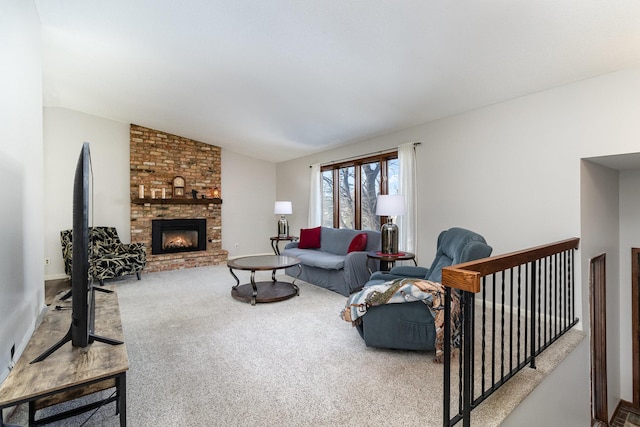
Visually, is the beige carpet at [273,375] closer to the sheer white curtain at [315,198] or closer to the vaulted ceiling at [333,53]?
the vaulted ceiling at [333,53]

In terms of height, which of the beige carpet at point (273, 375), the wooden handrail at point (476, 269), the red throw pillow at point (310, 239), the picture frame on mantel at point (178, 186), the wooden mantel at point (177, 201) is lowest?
the beige carpet at point (273, 375)

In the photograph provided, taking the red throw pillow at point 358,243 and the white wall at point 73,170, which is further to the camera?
the white wall at point 73,170

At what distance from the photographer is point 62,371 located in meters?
1.27

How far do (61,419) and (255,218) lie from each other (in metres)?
5.91

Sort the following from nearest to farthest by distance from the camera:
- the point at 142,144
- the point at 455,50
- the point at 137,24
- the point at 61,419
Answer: the point at 61,419 < the point at 455,50 < the point at 137,24 < the point at 142,144

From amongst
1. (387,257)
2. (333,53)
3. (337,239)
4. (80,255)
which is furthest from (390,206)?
(80,255)

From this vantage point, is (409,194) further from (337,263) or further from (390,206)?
(337,263)

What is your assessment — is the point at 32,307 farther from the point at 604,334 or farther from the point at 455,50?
the point at 604,334

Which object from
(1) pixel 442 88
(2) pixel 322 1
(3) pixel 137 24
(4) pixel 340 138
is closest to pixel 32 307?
(3) pixel 137 24

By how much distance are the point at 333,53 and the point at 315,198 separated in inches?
143

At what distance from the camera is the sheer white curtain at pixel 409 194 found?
→ 4410mm

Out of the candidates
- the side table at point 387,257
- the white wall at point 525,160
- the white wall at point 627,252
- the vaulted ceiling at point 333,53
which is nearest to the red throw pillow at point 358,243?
the side table at point 387,257

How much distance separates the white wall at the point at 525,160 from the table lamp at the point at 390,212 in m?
0.56

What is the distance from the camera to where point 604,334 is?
10.9ft
